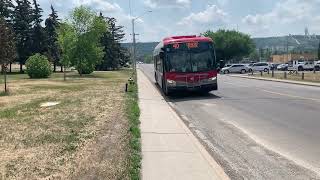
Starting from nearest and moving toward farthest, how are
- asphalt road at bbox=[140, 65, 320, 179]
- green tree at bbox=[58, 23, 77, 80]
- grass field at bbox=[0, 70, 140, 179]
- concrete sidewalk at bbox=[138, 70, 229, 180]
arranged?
concrete sidewalk at bbox=[138, 70, 229, 180], grass field at bbox=[0, 70, 140, 179], asphalt road at bbox=[140, 65, 320, 179], green tree at bbox=[58, 23, 77, 80]

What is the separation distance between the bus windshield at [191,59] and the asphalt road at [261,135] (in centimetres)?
486

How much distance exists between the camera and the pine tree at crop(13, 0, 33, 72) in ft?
275

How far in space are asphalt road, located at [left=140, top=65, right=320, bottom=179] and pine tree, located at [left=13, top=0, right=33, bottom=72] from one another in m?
65.2

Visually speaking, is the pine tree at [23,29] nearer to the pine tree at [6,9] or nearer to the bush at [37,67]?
the pine tree at [6,9]

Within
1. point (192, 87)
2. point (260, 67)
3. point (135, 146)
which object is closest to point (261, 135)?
point (135, 146)

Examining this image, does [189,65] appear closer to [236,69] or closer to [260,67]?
[236,69]

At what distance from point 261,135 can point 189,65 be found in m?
14.5

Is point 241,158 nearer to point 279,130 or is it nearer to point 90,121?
point 279,130

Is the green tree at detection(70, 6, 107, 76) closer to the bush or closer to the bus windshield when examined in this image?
the bush

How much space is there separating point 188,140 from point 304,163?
309 cm

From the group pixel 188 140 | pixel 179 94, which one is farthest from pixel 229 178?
pixel 179 94

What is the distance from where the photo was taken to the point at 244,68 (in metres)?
83.6

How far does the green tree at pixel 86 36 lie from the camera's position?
7194 cm

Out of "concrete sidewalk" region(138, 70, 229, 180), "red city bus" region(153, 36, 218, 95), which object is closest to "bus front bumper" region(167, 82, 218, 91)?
"red city bus" region(153, 36, 218, 95)
